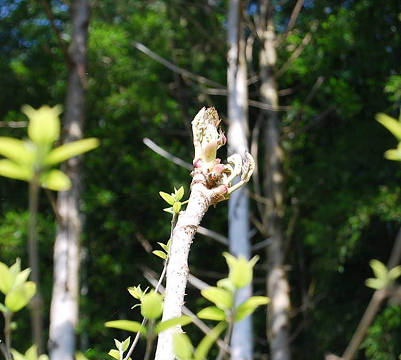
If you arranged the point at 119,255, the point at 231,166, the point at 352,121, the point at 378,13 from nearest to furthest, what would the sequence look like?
the point at 231,166, the point at 378,13, the point at 352,121, the point at 119,255

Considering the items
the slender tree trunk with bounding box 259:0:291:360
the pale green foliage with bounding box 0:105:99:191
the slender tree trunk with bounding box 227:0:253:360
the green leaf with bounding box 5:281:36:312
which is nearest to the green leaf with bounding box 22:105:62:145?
the pale green foliage with bounding box 0:105:99:191

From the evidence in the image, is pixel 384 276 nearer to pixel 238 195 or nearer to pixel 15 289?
pixel 15 289

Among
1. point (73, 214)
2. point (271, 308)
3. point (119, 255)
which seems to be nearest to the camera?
point (73, 214)

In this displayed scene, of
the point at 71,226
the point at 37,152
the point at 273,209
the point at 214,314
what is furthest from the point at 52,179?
the point at 273,209

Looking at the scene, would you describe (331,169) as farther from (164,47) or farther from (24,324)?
(24,324)

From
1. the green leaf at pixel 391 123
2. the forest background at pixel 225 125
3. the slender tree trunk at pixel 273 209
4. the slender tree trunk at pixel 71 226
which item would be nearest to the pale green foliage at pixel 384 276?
the green leaf at pixel 391 123

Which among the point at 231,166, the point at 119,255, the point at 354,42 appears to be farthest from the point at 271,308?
the point at 231,166

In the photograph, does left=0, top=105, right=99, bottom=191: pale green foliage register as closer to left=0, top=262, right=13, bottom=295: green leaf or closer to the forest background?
left=0, top=262, right=13, bottom=295: green leaf
